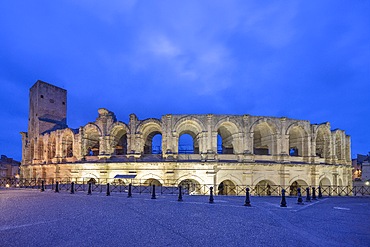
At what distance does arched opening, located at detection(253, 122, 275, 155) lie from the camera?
76.4 ft

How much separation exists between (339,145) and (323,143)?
1.94 metres

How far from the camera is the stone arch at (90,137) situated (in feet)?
80.4

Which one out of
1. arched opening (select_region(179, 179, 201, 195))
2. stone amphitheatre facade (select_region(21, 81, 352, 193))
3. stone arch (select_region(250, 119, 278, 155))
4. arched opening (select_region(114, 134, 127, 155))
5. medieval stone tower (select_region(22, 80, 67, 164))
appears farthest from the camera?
medieval stone tower (select_region(22, 80, 67, 164))

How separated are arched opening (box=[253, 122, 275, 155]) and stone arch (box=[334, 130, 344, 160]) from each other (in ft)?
24.0

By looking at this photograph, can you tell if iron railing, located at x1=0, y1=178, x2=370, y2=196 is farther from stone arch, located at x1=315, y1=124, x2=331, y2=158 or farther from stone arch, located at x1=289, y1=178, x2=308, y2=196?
stone arch, located at x1=315, y1=124, x2=331, y2=158

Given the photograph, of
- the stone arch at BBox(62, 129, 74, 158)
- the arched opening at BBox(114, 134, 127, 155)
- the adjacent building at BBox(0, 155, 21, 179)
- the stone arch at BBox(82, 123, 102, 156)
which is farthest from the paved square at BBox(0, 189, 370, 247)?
the adjacent building at BBox(0, 155, 21, 179)

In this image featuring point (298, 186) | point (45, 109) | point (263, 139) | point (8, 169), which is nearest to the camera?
point (298, 186)

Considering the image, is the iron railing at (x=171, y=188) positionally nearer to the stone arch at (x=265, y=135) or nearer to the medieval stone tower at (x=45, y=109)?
the stone arch at (x=265, y=135)

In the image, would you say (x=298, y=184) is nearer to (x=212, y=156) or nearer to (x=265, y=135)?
(x=265, y=135)

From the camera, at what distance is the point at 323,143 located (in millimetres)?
25594

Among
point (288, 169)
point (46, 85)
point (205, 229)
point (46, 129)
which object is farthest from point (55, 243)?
point (46, 85)

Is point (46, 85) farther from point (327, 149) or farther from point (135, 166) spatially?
point (327, 149)

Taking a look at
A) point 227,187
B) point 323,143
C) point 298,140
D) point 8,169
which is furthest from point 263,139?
point 8,169

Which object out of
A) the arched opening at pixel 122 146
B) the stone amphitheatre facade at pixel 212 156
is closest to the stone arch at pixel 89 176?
the stone amphitheatre facade at pixel 212 156
